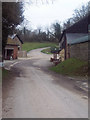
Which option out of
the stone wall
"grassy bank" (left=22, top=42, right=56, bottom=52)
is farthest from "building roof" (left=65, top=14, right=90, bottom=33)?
"grassy bank" (left=22, top=42, right=56, bottom=52)

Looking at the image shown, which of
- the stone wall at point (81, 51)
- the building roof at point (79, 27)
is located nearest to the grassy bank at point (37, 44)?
the building roof at point (79, 27)

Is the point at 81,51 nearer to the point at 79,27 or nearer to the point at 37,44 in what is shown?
the point at 79,27

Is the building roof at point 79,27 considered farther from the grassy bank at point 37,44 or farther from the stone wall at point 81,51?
the grassy bank at point 37,44

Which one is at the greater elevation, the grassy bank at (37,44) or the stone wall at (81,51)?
the grassy bank at (37,44)

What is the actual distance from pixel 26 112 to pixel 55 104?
1.29 meters

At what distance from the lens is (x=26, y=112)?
5324 mm

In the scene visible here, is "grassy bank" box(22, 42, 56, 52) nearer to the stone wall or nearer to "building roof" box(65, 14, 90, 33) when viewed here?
"building roof" box(65, 14, 90, 33)

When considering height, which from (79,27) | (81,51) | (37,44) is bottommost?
(81,51)

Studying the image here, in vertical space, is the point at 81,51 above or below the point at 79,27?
below

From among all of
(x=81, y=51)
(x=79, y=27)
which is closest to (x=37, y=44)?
(x=79, y=27)

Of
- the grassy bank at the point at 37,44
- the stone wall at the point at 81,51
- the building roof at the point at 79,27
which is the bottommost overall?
the stone wall at the point at 81,51

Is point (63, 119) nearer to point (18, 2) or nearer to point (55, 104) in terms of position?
point (55, 104)

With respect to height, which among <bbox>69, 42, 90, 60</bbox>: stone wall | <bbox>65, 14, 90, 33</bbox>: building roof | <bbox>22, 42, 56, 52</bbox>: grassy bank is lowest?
<bbox>69, 42, 90, 60</bbox>: stone wall

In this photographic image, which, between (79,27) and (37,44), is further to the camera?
(37,44)
